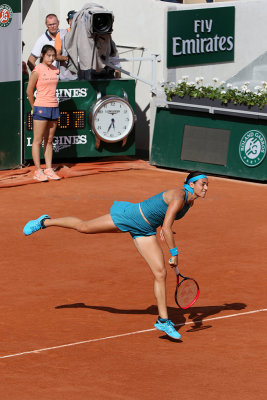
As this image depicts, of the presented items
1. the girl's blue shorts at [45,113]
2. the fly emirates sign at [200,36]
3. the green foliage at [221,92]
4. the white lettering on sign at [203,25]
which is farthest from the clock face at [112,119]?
the white lettering on sign at [203,25]

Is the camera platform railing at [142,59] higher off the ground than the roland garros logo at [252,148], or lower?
higher

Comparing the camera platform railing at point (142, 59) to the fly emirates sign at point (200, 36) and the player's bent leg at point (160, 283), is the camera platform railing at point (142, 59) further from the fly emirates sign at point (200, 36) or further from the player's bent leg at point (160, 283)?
the player's bent leg at point (160, 283)

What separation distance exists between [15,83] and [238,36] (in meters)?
5.47

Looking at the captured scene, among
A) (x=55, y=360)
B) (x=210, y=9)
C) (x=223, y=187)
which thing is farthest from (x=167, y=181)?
(x=55, y=360)

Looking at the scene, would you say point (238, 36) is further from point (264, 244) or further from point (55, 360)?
point (55, 360)

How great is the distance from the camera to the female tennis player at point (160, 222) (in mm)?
9039

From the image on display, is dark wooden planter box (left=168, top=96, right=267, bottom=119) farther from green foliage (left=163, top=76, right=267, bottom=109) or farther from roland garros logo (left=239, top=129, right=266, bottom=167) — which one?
roland garros logo (left=239, top=129, right=266, bottom=167)

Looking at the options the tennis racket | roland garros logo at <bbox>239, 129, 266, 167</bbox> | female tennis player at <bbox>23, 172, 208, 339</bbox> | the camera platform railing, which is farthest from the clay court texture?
the camera platform railing

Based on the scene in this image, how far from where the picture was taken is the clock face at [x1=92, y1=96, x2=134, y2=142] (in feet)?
60.2

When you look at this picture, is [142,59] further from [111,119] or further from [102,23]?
[111,119]

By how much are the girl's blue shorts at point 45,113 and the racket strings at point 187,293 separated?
26.5 ft

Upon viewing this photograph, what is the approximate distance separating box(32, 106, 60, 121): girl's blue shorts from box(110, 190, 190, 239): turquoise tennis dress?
301 inches

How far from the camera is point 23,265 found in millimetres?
A: 12078

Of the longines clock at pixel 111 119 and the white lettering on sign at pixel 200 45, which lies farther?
the white lettering on sign at pixel 200 45
